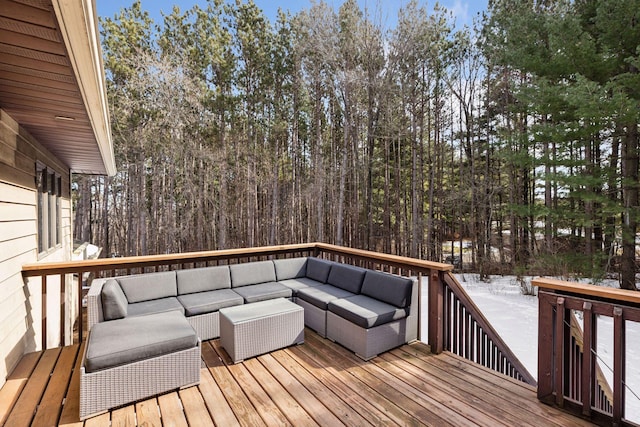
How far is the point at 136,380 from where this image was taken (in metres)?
2.22

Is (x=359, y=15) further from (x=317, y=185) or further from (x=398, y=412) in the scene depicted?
(x=398, y=412)

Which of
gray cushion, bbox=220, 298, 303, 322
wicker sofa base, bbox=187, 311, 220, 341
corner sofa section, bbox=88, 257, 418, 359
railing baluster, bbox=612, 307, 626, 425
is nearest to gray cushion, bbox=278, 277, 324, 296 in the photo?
corner sofa section, bbox=88, 257, 418, 359

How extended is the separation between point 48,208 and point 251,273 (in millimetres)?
3013

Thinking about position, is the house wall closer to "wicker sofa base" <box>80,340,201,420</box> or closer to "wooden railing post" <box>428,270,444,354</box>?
"wicker sofa base" <box>80,340,201,420</box>

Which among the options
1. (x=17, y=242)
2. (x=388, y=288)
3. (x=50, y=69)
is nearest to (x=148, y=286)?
(x=17, y=242)

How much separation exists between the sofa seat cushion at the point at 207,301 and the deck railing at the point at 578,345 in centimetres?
282

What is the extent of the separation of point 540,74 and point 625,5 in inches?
65.2

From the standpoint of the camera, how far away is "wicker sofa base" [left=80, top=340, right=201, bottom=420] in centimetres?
207

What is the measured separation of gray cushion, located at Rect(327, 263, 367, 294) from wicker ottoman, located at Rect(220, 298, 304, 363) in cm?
80

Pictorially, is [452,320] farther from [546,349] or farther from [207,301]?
[207,301]

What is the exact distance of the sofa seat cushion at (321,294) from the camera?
3.46 meters

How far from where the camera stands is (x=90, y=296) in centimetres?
281

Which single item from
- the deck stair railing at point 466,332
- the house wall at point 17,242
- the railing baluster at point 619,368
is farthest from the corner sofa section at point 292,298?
the railing baluster at point 619,368

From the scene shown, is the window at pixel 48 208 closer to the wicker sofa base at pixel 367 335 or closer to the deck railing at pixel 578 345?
the wicker sofa base at pixel 367 335
